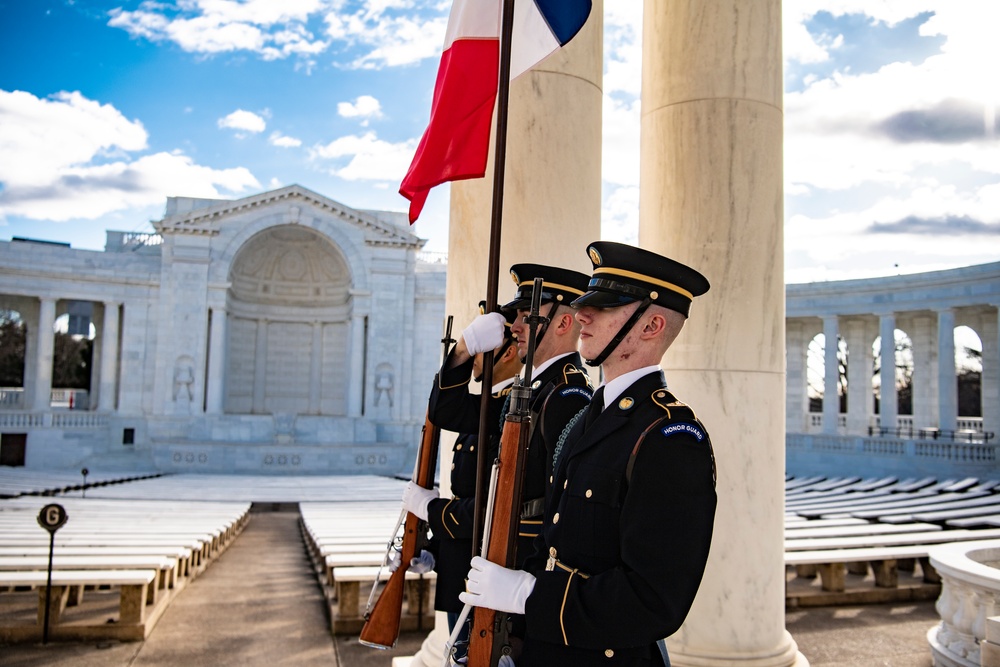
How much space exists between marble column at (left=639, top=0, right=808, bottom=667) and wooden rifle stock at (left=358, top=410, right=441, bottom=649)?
2148 mm

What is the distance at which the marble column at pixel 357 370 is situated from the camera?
4131 cm

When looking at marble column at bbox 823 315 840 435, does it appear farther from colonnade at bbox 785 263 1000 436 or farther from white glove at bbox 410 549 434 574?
white glove at bbox 410 549 434 574

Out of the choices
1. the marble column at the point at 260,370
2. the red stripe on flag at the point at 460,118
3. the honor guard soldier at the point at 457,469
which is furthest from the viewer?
the marble column at the point at 260,370

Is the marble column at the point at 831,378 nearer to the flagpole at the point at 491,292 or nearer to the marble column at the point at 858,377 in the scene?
the marble column at the point at 858,377

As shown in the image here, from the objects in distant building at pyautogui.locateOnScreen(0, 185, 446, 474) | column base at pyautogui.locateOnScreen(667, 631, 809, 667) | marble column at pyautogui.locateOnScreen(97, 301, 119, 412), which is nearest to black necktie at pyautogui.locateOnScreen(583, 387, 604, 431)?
column base at pyautogui.locateOnScreen(667, 631, 809, 667)

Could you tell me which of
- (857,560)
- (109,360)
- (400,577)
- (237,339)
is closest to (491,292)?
(400,577)

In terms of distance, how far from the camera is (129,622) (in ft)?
30.7

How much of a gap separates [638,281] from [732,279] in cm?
316

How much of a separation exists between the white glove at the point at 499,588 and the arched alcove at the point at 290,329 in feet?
130

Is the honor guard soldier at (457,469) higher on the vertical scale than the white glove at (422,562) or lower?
higher

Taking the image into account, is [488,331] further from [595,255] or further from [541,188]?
[541,188]

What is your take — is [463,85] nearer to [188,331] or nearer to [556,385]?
[556,385]

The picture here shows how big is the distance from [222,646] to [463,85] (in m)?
7.33

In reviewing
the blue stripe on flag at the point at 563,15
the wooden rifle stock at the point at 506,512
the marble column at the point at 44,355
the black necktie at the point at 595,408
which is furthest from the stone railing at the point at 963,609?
the marble column at the point at 44,355
